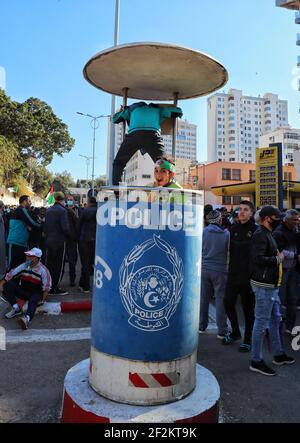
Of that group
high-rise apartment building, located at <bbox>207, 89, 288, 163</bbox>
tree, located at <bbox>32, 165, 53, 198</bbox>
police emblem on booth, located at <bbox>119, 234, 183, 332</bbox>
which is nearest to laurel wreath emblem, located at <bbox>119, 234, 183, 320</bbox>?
police emblem on booth, located at <bbox>119, 234, 183, 332</bbox>

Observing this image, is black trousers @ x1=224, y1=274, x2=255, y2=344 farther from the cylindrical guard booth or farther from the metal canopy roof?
the metal canopy roof

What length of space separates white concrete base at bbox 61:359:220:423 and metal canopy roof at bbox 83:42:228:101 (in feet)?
10.3

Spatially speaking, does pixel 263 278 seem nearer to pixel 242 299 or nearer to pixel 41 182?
pixel 242 299

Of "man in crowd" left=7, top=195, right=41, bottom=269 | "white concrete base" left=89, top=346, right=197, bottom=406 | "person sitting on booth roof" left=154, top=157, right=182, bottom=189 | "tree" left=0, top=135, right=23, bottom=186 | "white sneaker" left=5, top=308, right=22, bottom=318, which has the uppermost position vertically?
"tree" left=0, top=135, right=23, bottom=186

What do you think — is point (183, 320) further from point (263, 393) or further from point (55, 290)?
point (55, 290)

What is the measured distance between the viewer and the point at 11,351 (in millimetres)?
4426

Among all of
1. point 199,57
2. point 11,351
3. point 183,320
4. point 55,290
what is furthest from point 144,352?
point 55,290

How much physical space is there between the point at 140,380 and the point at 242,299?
262cm

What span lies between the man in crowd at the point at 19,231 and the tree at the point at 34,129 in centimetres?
3327

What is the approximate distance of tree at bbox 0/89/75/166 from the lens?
37.5m

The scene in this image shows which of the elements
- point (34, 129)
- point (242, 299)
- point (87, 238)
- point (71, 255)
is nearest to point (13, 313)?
point (87, 238)

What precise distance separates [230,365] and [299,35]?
75377 mm

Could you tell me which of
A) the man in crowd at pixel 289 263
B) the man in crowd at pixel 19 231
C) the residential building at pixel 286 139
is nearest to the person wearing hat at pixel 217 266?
the man in crowd at pixel 289 263

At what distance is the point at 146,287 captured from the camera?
2.71 meters
